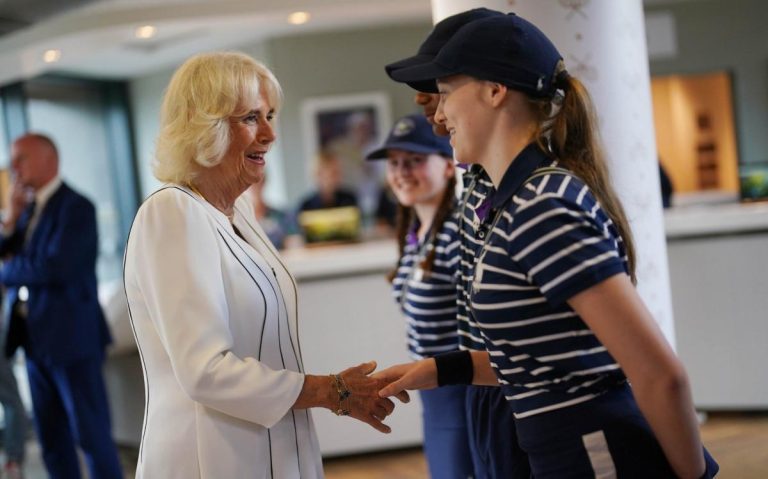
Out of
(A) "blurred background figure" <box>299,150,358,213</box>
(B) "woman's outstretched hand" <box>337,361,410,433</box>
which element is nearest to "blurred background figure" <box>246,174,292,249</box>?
(A) "blurred background figure" <box>299,150,358,213</box>

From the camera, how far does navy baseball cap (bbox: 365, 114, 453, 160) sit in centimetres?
300

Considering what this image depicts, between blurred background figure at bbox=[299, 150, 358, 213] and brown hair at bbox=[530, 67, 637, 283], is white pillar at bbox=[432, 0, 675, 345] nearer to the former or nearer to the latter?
brown hair at bbox=[530, 67, 637, 283]

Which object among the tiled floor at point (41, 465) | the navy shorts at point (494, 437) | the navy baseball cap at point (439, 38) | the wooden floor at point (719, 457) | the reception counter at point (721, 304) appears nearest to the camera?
the navy baseball cap at point (439, 38)

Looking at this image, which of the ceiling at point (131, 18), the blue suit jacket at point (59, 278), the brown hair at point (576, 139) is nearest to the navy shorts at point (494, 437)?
the brown hair at point (576, 139)

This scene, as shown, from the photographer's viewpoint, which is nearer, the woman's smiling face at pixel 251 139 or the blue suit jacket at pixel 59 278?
the woman's smiling face at pixel 251 139

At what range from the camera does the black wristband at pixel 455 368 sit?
187cm

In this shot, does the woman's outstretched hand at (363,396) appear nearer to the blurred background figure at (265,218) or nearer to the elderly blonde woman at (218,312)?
the elderly blonde woman at (218,312)

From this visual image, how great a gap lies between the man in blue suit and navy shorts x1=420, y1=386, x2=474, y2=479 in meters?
2.27

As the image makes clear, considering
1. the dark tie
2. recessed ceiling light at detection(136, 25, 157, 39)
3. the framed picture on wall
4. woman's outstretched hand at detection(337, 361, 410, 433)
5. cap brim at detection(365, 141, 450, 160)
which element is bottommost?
woman's outstretched hand at detection(337, 361, 410, 433)

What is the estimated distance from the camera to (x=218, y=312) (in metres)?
1.75

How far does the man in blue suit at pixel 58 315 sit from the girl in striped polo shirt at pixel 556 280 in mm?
3156

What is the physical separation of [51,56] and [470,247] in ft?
20.5

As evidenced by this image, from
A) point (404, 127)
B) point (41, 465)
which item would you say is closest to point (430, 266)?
point (404, 127)

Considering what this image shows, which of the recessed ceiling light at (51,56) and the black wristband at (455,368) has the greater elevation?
the recessed ceiling light at (51,56)
